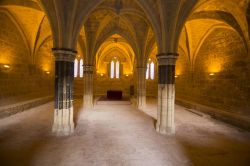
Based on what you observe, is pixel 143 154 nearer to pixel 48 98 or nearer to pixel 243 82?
pixel 243 82

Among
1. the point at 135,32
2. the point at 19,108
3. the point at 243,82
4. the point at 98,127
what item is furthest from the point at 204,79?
the point at 19,108

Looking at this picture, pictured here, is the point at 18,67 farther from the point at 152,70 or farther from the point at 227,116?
the point at 152,70

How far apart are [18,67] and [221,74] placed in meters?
12.4

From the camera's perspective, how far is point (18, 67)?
410 inches

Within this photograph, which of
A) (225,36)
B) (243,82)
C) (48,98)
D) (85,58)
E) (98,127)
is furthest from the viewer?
(48,98)

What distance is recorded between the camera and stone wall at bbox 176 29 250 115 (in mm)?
8062

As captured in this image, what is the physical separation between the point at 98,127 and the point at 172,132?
309 cm

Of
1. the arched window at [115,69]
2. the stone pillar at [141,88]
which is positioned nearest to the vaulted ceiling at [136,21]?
the stone pillar at [141,88]

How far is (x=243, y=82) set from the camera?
808cm

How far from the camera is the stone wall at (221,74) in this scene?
806 cm

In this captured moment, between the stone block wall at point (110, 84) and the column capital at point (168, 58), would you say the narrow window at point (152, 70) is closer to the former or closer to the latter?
the stone block wall at point (110, 84)

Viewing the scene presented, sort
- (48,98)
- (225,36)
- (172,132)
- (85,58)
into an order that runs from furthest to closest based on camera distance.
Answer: (48,98)
(85,58)
(225,36)
(172,132)

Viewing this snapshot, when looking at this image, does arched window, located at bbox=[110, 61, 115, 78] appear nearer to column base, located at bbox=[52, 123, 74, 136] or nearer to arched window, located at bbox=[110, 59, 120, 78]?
arched window, located at bbox=[110, 59, 120, 78]

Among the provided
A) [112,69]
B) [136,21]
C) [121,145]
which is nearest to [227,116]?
[121,145]
